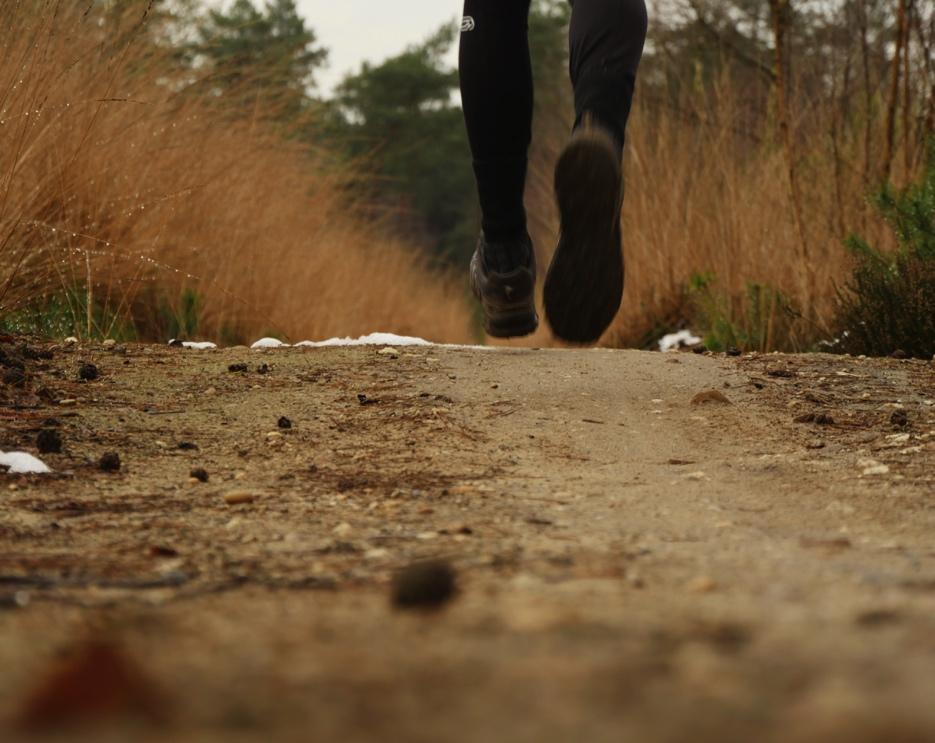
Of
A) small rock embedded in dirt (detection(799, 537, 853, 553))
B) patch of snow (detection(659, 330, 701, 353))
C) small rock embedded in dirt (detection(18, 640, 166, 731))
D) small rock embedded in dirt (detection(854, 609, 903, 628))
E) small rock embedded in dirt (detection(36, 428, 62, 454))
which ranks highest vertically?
patch of snow (detection(659, 330, 701, 353))

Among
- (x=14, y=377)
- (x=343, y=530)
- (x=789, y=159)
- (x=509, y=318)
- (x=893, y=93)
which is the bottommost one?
(x=343, y=530)

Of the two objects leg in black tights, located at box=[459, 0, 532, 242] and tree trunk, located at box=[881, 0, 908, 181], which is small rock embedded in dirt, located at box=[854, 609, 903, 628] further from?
tree trunk, located at box=[881, 0, 908, 181]

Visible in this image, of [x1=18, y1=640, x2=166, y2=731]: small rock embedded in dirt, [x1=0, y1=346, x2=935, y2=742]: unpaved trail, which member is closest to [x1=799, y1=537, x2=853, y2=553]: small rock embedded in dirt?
[x1=0, y1=346, x2=935, y2=742]: unpaved trail

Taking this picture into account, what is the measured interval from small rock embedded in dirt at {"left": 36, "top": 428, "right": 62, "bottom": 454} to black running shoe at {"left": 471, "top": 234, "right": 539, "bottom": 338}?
3.40ft

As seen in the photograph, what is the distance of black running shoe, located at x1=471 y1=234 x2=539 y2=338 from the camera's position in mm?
2580

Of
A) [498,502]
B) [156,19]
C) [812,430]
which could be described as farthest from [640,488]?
[156,19]

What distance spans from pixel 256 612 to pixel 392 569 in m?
0.22

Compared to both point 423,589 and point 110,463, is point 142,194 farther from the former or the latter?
point 423,589

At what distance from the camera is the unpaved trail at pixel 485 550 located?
0.67 metres

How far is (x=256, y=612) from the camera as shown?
3.14ft

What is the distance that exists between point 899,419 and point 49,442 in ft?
5.38

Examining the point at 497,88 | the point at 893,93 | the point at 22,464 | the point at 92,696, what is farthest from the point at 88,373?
the point at 893,93

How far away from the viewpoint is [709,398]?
99.0 inches

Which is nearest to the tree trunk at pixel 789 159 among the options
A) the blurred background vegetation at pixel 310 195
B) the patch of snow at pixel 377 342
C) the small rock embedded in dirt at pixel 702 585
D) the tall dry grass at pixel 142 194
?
the blurred background vegetation at pixel 310 195
